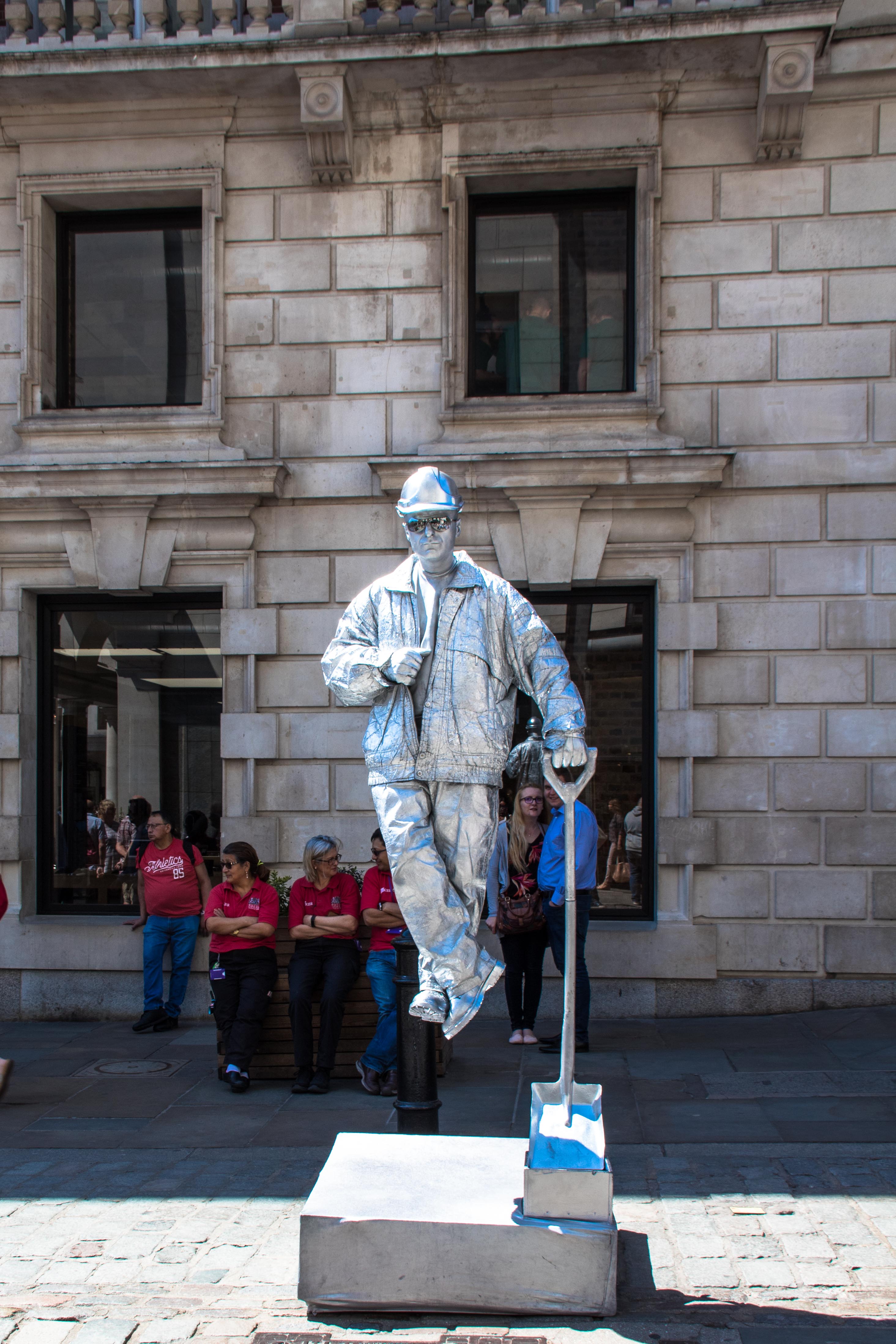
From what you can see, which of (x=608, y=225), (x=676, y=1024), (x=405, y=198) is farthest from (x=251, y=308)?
(x=676, y=1024)

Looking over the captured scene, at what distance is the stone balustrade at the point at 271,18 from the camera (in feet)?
30.5

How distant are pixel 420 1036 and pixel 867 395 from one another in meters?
6.78

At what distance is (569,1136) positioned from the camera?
3953 mm

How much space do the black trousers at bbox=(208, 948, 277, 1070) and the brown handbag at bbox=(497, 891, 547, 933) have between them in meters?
1.57

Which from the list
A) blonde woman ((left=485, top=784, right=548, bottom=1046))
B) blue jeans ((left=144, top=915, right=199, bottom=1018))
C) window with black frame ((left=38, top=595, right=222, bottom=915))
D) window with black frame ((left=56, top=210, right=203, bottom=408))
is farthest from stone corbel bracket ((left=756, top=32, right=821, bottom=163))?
blue jeans ((left=144, top=915, right=199, bottom=1018))

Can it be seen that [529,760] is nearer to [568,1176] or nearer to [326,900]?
[326,900]

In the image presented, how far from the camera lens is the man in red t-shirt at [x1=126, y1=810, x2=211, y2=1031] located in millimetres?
9281

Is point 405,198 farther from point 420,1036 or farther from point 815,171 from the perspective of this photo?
point 420,1036

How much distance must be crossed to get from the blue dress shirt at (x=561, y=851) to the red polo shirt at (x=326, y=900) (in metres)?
1.30

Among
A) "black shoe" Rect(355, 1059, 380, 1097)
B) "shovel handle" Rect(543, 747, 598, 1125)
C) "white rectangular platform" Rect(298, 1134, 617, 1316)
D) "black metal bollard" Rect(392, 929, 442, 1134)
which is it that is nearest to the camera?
"white rectangular platform" Rect(298, 1134, 617, 1316)

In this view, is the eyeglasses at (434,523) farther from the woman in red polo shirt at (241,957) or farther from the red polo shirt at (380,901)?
the woman in red polo shirt at (241,957)

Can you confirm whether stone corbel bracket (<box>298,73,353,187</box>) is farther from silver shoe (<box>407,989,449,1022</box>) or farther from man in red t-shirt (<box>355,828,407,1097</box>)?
silver shoe (<box>407,989,449,1022</box>)

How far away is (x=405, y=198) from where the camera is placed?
9766mm

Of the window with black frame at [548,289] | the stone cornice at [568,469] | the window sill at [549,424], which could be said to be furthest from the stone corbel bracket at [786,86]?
the stone cornice at [568,469]
